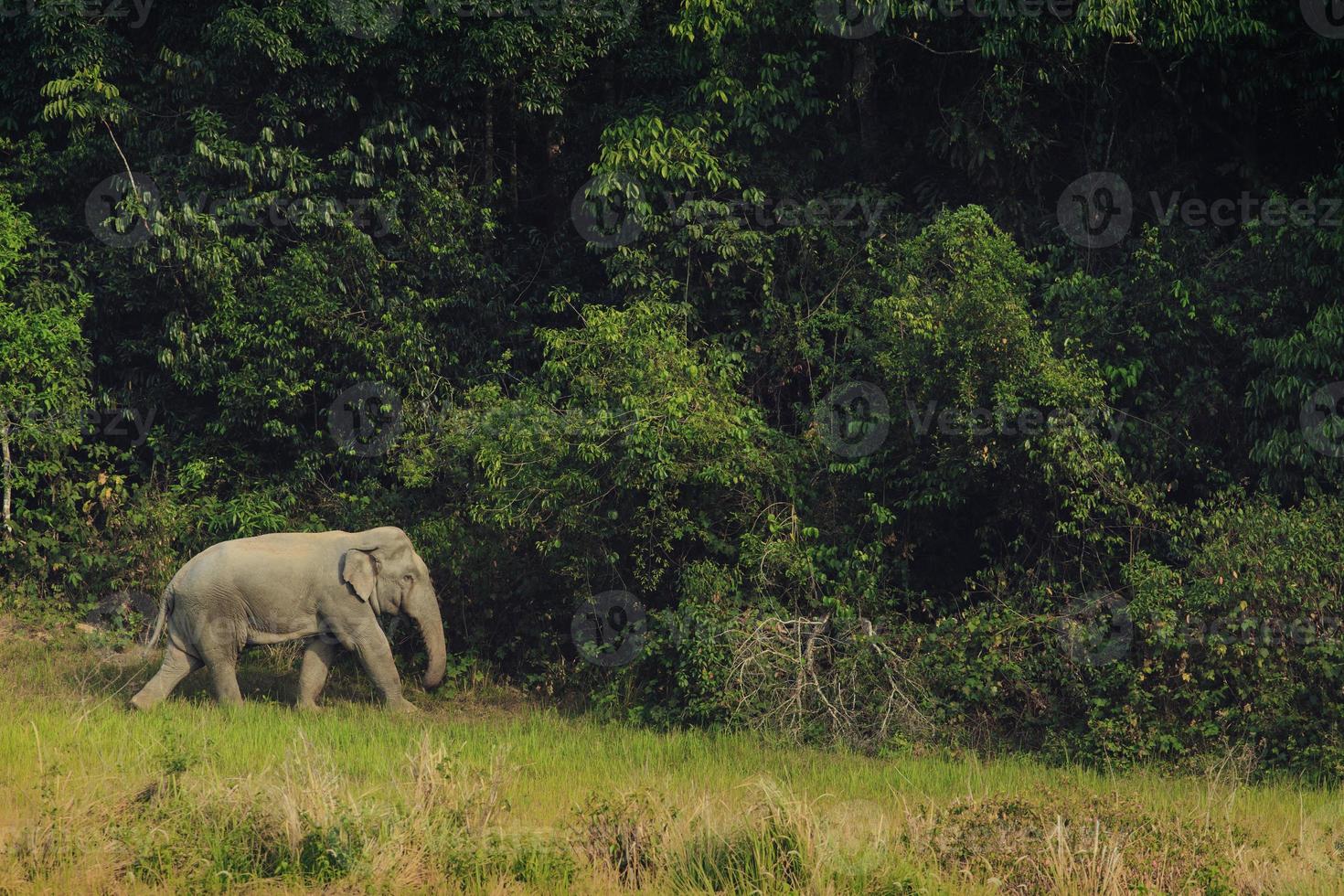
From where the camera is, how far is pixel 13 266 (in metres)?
15.5

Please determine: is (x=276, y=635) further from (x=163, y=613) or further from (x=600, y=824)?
(x=600, y=824)

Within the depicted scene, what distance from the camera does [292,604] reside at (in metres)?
12.1

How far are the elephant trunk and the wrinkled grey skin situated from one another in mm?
111

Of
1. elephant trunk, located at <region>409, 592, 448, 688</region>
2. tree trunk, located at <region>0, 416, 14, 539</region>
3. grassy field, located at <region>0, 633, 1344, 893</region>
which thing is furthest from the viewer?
tree trunk, located at <region>0, 416, 14, 539</region>

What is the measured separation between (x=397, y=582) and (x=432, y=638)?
616 millimetres

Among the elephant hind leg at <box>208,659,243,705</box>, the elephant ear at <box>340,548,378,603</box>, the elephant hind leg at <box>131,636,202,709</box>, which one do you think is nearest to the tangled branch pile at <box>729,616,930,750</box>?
the elephant ear at <box>340,548,378,603</box>

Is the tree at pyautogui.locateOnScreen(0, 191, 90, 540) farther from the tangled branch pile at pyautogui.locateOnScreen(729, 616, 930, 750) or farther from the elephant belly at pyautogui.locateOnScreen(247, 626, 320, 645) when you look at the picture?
the tangled branch pile at pyautogui.locateOnScreen(729, 616, 930, 750)

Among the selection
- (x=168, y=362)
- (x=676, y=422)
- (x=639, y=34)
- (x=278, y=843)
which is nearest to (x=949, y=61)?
(x=639, y=34)

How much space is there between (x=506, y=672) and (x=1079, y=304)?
5.89 m

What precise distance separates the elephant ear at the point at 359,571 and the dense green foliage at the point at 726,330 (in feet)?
3.99

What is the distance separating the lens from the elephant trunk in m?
12.6

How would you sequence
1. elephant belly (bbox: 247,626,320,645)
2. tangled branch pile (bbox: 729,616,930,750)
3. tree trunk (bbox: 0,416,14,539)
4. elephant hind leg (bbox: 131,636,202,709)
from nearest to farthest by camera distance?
tangled branch pile (bbox: 729,616,930,750), elephant hind leg (bbox: 131,636,202,709), elephant belly (bbox: 247,626,320,645), tree trunk (bbox: 0,416,14,539)

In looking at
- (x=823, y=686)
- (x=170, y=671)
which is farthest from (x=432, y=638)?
(x=823, y=686)

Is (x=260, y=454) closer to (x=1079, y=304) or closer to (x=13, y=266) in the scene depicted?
(x=13, y=266)
